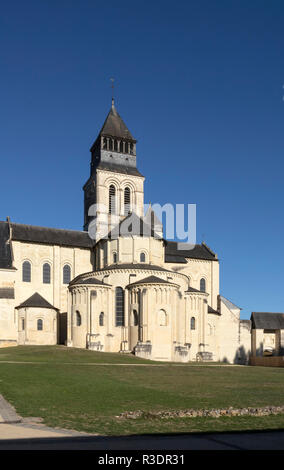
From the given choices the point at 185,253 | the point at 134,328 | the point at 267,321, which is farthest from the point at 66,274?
the point at 267,321

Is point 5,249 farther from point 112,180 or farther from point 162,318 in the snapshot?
point 162,318

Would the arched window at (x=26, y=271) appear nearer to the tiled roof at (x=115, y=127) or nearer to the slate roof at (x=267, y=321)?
the tiled roof at (x=115, y=127)

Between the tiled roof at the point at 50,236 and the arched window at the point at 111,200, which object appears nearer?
the tiled roof at the point at 50,236

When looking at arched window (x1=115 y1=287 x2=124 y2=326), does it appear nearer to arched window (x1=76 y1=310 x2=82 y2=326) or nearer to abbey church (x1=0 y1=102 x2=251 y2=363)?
abbey church (x1=0 y1=102 x2=251 y2=363)

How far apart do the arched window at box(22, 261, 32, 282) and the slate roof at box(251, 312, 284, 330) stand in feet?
119

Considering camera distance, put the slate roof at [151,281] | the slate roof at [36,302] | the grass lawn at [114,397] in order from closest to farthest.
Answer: the grass lawn at [114,397] → the slate roof at [151,281] → the slate roof at [36,302]

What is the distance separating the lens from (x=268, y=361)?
66.3m

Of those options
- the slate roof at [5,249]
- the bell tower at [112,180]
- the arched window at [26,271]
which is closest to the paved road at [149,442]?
the slate roof at [5,249]

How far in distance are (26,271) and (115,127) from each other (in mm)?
30121

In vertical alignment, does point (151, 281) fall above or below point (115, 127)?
below

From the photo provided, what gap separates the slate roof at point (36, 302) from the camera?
193 ft

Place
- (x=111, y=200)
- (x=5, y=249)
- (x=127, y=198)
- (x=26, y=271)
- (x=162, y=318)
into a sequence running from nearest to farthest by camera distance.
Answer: (x=162, y=318)
(x=5, y=249)
(x=26, y=271)
(x=111, y=200)
(x=127, y=198)

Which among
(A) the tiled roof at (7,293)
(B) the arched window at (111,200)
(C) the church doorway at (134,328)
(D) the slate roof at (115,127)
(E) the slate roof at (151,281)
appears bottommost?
(C) the church doorway at (134,328)

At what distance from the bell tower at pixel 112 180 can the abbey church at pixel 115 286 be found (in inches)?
6.6
